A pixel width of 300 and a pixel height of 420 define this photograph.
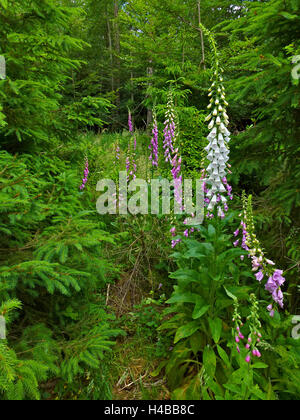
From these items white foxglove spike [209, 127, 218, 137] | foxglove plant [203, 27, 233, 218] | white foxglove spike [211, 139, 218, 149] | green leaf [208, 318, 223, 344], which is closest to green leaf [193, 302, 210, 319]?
green leaf [208, 318, 223, 344]

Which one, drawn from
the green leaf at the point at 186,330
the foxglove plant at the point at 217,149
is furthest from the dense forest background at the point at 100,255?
the foxglove plant at the point at 217,149

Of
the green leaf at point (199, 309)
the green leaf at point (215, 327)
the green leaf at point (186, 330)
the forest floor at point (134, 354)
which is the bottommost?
the forest floor at point (134, 354)


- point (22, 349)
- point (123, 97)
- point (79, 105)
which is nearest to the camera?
point (22, 349)

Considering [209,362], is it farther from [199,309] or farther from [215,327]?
[199,309]

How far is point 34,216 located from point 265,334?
2078mm

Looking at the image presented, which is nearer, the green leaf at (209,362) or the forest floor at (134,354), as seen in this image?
the green leaf at (209,362)

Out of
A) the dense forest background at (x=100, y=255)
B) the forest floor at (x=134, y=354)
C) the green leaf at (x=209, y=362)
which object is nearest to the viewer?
the dense forest background at (x=100, y=255)

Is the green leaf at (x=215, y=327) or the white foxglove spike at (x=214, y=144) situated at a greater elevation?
the white foxglove spike at (x=214, y=144)

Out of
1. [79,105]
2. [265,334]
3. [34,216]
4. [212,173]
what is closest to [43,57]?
[79,105]

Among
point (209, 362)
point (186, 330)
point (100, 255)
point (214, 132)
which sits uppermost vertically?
point (214, 132)

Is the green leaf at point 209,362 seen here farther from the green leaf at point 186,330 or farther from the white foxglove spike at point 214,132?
the white foxglove spike at point 214,132

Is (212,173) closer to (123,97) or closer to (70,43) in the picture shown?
(70,43)

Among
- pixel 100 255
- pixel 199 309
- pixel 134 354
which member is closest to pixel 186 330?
pixel 199 309
